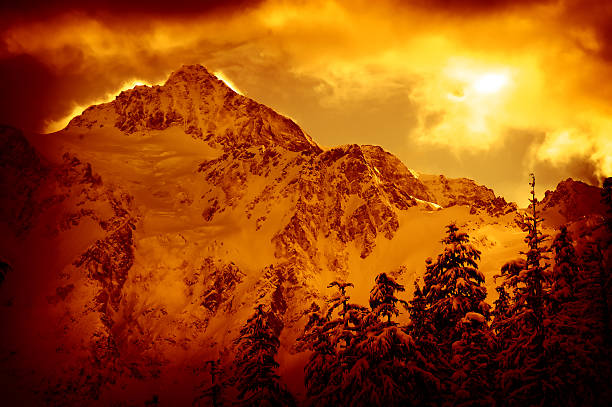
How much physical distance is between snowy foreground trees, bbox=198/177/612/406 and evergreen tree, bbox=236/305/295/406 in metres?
2.43

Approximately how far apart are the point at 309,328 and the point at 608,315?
15.2m

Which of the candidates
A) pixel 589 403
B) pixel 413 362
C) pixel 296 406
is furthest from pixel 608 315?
pixel 296 406

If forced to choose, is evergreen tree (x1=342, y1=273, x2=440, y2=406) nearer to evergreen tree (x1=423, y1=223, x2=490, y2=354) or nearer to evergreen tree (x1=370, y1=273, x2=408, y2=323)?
evergreen tree (x1=370, y1=273, x2=408, y2=323)

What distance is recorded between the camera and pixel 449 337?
2855 centimetres

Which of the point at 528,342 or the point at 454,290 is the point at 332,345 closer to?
the point at 454,290

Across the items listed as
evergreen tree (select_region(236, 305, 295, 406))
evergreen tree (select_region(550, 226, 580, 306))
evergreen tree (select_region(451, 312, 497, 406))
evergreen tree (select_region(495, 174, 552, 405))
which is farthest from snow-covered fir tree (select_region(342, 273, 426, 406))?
evergreen tree (select_region(550, 226, 580, 306))

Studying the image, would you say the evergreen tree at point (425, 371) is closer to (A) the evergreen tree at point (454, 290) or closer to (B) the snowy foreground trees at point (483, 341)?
(B) the snowy foreground trees at point (483, 341)

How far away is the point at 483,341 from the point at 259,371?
12357 millimetres

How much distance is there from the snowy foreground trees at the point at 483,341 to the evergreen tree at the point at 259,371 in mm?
2428

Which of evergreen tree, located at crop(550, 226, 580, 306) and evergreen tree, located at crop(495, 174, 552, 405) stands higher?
evergreen tree, located at crop(550, 226, 580, 306)

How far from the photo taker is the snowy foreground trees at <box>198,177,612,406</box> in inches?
969

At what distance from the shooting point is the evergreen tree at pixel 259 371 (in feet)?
104

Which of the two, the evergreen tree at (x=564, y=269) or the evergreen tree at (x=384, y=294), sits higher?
the evergreen tree at (x=564, y=269)

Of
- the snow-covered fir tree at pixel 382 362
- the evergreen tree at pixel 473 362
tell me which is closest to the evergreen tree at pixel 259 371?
the snow-covered fir tree at pixel 382 362
